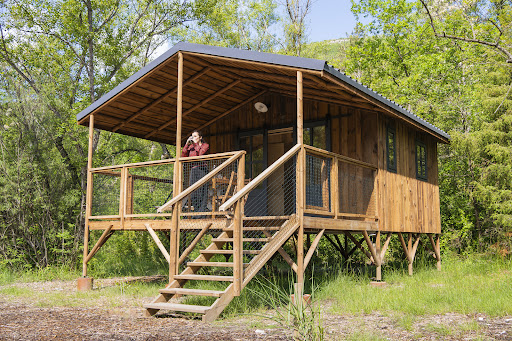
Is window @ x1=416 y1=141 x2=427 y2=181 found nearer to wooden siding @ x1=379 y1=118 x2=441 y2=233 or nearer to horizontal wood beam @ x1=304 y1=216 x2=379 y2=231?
wooden siding @ x1=379 y1=118 x2=441 y2=233

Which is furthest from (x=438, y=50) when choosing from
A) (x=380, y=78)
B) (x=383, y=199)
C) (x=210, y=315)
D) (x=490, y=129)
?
(x=210, y=315)

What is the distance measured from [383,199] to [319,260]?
21.5ft

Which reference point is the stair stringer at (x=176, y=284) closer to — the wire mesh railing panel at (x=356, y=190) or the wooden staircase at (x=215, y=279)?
the wooden staircase at (x=215, y=279)

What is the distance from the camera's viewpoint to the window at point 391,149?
10.5 meters

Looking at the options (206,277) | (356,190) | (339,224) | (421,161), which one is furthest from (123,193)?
(421,161)

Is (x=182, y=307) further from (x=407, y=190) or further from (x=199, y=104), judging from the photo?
(x=407, y=190)

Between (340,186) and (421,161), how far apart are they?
451 cm

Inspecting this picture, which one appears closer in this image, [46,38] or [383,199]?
[383,199]

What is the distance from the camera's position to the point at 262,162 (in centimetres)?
1175

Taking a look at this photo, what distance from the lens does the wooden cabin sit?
7.63m

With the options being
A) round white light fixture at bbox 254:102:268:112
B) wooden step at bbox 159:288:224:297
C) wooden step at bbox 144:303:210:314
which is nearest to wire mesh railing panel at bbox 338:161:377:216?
round white light fixture at bbox 254:102:268:112

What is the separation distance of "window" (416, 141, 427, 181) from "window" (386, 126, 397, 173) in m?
1.59

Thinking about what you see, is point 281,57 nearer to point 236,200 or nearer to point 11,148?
point 236,200

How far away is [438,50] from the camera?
70.5 ft
